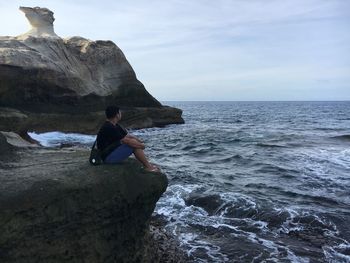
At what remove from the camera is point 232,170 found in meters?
16.0

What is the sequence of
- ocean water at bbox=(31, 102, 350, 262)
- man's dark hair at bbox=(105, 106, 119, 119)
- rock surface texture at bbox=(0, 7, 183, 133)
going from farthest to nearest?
rock surface texture at bbox=(0, 7, 183, 133), ocean water at bbox=(31, 102, 350, 262), man's dark hair at bbox=(105, 106, 119, 119)

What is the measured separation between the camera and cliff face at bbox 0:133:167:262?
18.3 feet

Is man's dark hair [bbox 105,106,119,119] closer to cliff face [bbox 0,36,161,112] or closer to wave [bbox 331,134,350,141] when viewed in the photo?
cliff face [bbox 0,36,161,112]

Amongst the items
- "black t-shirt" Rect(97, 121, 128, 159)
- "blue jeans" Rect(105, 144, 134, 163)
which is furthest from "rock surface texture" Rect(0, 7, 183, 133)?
"blue jeans" Rect(105, 144, 134, 163)

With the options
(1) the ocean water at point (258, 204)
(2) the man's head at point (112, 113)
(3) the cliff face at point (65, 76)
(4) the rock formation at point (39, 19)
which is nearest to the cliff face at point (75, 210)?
(2) the man's head at point (112, 113)

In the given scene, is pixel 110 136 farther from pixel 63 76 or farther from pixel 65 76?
pixel 65 76

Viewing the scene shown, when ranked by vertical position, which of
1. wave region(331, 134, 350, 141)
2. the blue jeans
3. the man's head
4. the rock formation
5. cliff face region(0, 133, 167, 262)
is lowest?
wave region(331, 134, 350, 141)

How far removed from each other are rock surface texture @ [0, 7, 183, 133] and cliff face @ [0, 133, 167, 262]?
734 inches

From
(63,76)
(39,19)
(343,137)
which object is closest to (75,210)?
(63,76)

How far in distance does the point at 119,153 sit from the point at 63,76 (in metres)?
21.3

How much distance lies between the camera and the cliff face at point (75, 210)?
219 inches

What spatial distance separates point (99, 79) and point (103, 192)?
2672cm

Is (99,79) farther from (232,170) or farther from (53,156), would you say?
(53,156)

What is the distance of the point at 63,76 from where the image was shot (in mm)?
26938
